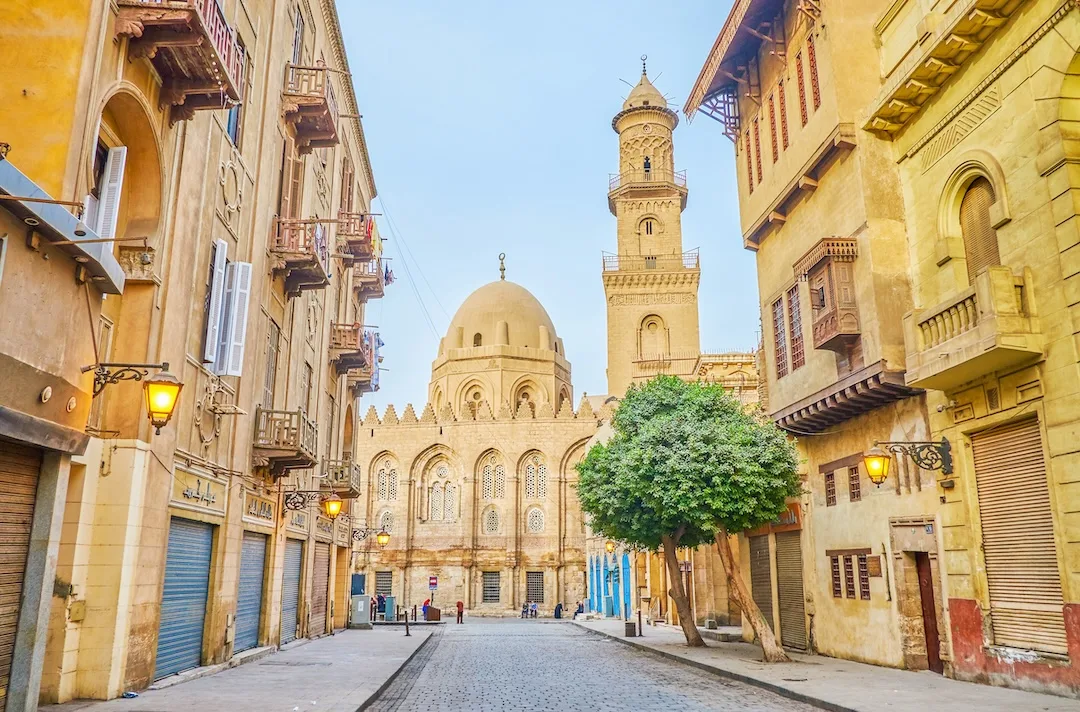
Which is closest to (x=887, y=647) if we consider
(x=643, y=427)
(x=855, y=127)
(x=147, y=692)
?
(x=643, y=427)

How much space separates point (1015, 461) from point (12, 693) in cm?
1184

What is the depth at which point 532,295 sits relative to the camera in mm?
61719

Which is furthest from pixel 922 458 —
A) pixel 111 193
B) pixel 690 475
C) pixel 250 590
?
pixel 250 590

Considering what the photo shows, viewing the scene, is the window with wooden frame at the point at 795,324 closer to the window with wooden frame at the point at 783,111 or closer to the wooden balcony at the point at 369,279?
the window with wooden frame at the point at 783,111

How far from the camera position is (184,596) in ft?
40.3

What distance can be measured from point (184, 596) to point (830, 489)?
12124 mm

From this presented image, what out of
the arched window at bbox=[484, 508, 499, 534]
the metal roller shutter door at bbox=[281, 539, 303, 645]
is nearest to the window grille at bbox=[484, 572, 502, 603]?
the arched window at bbox=[484, 508, 499, 534]

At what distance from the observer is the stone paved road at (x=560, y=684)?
10.6 m

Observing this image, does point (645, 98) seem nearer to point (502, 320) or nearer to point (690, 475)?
point (502, 320)

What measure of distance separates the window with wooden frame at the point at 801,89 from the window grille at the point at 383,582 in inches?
1571

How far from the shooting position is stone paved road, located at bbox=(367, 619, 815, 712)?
1059cm

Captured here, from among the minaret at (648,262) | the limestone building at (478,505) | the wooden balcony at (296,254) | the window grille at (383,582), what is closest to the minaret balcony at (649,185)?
the minaret at (648,262)

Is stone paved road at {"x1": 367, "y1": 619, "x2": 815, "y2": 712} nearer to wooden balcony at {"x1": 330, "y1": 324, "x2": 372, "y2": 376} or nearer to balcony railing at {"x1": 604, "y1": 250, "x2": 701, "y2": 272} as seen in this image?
wooden balcony at {"x1": 330, "y1": 324, "x2": 372, "y2": 376}

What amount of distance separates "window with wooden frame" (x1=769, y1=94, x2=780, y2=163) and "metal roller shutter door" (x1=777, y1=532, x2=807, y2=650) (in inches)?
335
